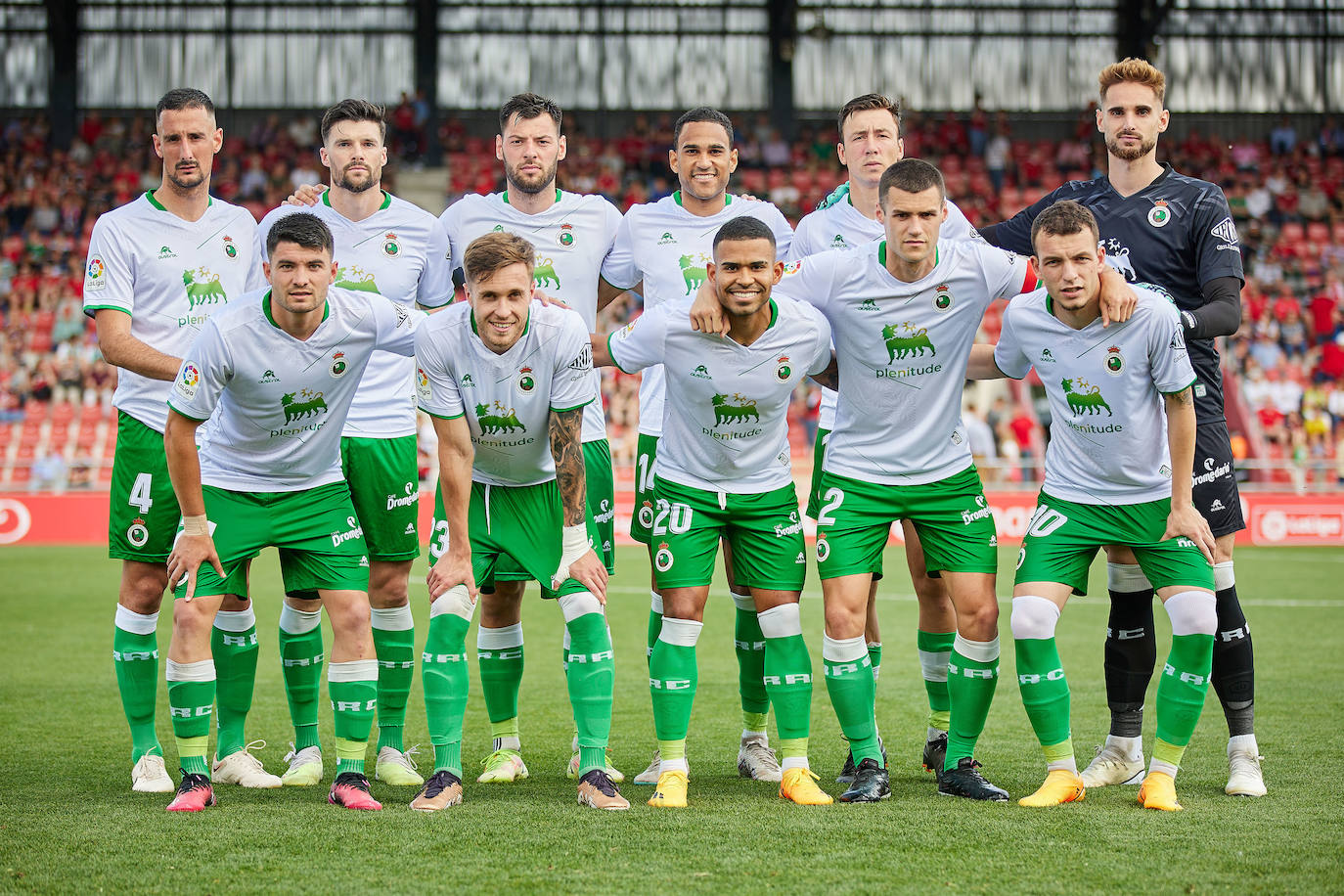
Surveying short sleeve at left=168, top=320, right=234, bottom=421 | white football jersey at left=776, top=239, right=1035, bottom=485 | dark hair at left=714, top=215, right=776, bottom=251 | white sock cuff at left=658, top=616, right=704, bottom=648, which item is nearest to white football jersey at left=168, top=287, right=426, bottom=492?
short sleeve at left=168, top=320, right=234, bottom=421

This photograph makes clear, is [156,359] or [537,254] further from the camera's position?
[537,254]

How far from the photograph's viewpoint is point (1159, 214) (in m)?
5.69

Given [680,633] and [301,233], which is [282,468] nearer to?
[301,233]

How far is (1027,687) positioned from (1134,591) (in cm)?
85

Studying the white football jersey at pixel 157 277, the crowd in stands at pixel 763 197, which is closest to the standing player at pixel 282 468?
the white football jersey at pixel 157 277

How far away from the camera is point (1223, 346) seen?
22781 mm

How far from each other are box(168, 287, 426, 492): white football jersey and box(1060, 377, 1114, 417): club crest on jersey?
103 inches

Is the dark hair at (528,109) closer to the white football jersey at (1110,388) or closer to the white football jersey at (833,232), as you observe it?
the white football jersey at (833,232)

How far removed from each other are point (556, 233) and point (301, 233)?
55.6 inches

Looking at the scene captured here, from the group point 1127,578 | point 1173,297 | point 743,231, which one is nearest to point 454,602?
point 743,231

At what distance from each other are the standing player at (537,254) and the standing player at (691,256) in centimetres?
15

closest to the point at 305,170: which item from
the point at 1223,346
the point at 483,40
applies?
the point at 483,40

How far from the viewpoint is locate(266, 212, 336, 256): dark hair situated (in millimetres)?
5172

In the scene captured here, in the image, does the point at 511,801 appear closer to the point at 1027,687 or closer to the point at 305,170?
the point at 1027,687
